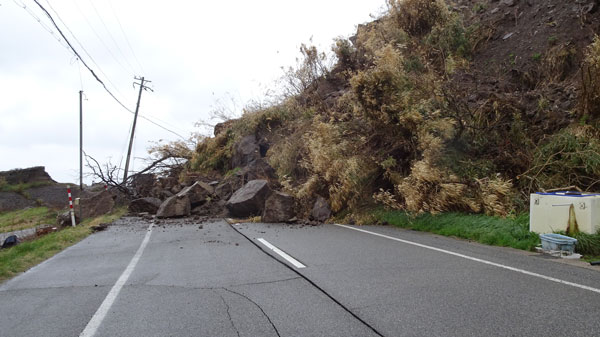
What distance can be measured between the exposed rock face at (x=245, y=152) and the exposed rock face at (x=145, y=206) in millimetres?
5092

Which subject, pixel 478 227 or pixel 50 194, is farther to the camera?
pixel 50 194

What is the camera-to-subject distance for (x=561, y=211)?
21.6 ft

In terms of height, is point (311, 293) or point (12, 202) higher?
point (311, 293)

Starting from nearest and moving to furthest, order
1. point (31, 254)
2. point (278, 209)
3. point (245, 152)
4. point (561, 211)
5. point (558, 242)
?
point (558, 242) < point (561, 211) < point (31, 254) < point (278, 209) < point (245, 152)

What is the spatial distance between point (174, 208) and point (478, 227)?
10879 mm

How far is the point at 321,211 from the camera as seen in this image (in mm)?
11844

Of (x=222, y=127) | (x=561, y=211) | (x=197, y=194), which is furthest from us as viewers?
(x=222, y=127)

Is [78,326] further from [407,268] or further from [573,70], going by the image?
[573,70]

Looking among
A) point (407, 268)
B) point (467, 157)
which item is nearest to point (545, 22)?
point (467, 157)

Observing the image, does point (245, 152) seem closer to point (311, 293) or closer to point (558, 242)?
point (558, 242)

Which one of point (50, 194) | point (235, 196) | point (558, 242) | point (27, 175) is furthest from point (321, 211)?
point (27, 175)

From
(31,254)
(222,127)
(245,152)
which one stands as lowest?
(31,254)

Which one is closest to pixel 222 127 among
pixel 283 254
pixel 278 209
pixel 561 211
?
pixel 278 209

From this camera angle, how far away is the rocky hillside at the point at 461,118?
9219mm
